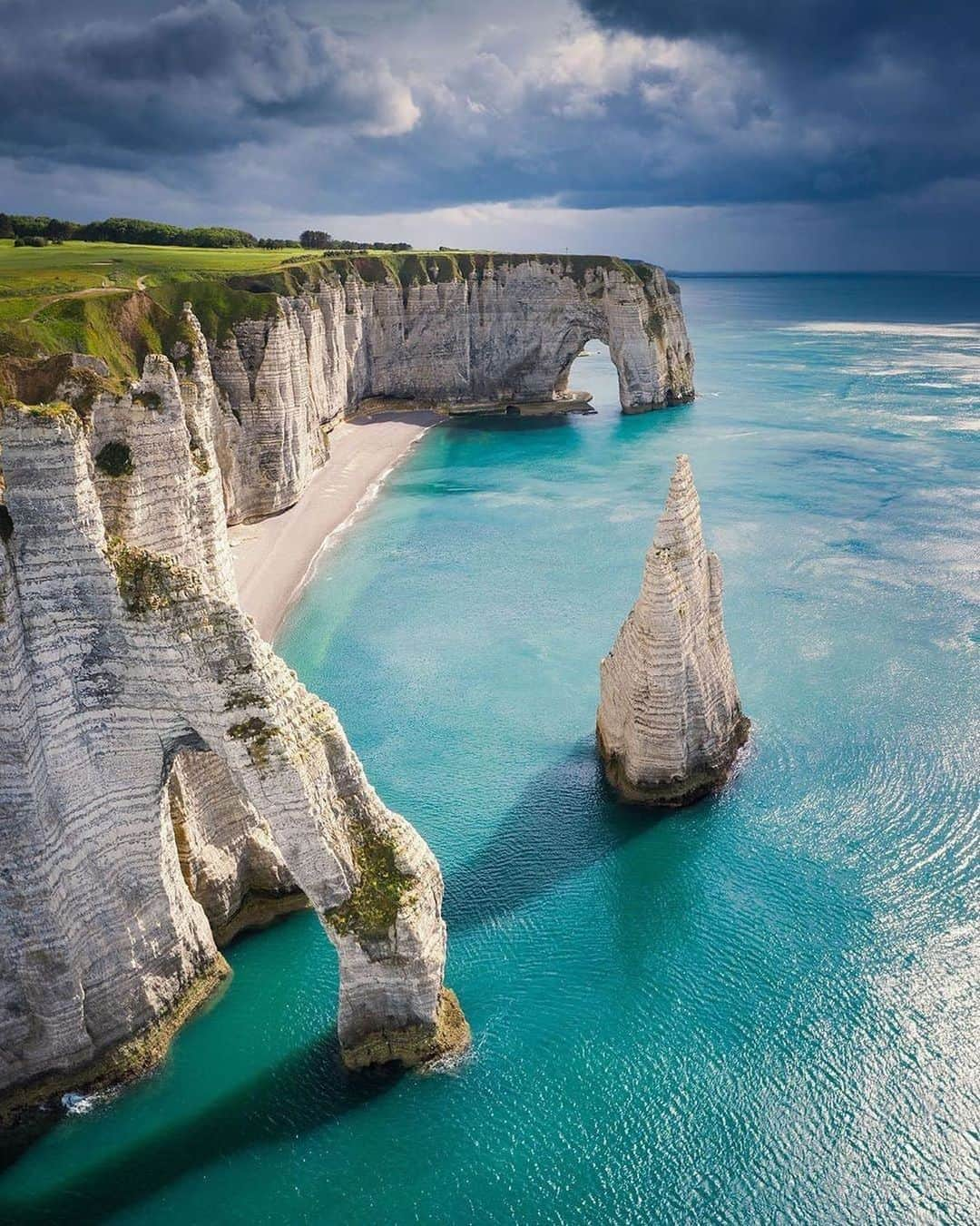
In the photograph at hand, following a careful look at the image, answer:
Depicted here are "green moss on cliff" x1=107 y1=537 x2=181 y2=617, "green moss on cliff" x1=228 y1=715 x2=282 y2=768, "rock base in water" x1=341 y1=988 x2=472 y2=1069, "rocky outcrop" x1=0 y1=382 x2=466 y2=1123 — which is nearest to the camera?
"rocky outcrop" x1=0 y1=382 x2=466 y2=1123

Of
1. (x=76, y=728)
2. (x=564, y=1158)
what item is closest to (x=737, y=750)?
(x=564, y=1158)

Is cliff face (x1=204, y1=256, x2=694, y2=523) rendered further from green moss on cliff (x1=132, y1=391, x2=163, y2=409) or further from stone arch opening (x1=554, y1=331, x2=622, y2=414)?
green moss on cliff (x1=132, y1=391, x2=163, y2=409)

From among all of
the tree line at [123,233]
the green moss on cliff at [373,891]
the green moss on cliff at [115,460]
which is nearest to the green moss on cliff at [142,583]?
the green moss on cliff at [115,460]

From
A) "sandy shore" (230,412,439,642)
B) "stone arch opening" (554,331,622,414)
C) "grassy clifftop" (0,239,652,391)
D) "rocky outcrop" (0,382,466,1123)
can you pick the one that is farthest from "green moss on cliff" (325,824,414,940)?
"stone arch opening" (554,331,622,414)

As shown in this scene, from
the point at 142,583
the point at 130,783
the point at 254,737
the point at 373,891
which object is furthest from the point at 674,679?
the point at 142,583

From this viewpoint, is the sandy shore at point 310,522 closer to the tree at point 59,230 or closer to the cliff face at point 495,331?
the cliff face at point 495,331

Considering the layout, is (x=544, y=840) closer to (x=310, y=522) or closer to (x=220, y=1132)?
(x=220, y=1132)

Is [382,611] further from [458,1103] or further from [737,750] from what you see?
[458,1103]
